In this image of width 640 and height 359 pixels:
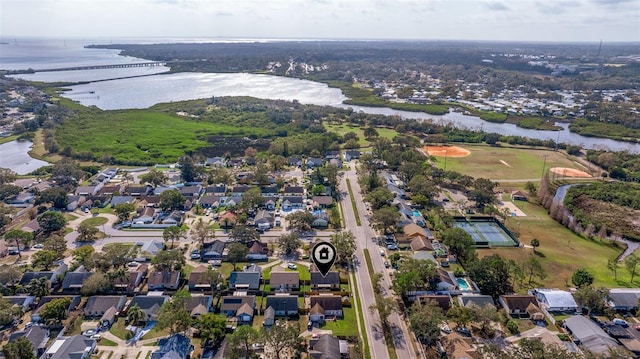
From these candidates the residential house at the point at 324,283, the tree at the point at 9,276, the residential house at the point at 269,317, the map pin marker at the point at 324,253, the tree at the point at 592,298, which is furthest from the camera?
the residential house at the point at 324,283

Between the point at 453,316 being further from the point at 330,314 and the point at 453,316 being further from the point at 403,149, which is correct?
the point at 403,149

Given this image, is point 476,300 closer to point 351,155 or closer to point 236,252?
point 236,252

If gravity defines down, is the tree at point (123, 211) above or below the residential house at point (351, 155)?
below

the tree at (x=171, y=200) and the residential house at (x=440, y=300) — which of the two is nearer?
the residential house at (x=440, y=300)

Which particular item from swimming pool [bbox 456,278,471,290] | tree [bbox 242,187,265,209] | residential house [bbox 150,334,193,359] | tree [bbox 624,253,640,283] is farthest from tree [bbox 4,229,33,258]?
tree [bbox 624,253,640,283]

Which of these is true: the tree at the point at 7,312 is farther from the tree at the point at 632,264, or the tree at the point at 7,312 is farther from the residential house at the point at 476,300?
the tree at the point at 632,264

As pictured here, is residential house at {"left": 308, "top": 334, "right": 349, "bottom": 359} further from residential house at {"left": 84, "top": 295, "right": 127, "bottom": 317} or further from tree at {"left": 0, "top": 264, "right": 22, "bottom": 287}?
tree at {"left": 0, "top": 264, "right": 22, "bottom": 287}

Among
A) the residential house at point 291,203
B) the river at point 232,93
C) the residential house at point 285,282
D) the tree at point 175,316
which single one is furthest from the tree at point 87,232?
the river at point 232,93
